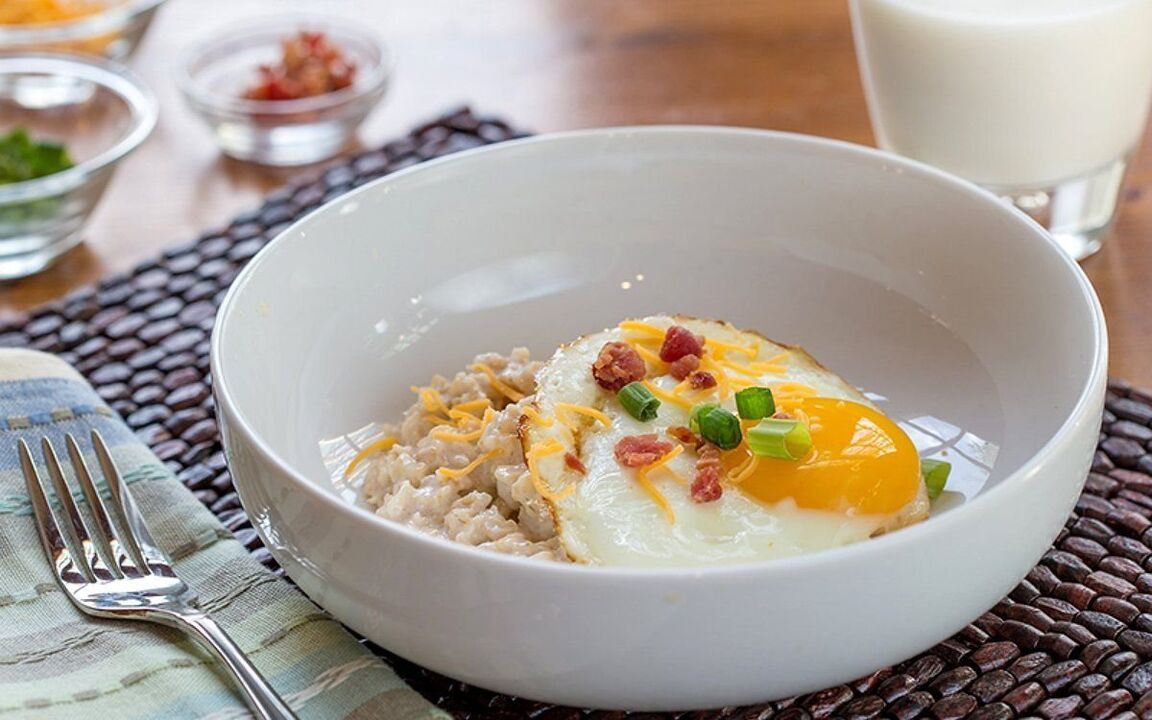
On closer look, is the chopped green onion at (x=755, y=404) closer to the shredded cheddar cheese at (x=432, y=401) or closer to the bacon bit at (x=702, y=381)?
the bacon bit at (x=702, y=381)

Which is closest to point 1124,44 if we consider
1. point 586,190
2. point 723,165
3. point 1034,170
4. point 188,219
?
point 1034,170

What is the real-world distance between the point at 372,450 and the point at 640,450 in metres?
0.47

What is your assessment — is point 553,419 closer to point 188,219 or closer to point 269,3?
point 188,219

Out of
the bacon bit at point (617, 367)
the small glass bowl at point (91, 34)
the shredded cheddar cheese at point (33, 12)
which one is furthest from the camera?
the shredded cheddar cheese at point (33, 12)

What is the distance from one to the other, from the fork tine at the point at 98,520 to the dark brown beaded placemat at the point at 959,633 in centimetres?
20

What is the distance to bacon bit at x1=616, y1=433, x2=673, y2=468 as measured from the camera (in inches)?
70.0

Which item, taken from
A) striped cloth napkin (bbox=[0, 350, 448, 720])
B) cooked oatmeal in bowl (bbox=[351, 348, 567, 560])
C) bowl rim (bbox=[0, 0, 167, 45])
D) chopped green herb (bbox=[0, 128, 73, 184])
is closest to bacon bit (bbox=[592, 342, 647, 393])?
cooked oatmeal in bowl (bbox=[351, 348, 567, 560])

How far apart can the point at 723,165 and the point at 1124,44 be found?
33.1 inches

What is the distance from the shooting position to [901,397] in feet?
7.15

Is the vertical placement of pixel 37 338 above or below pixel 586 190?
below

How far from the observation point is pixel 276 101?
3.41 meters

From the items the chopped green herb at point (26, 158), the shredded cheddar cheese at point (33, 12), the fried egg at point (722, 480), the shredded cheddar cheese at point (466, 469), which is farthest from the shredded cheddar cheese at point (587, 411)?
the shredded cheddar cheese at point (33, 12)

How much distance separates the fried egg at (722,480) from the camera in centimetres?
169

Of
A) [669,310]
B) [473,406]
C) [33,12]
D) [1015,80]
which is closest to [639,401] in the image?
[473,406]
